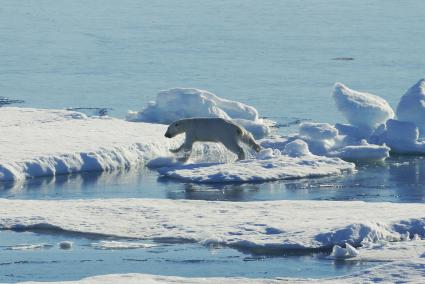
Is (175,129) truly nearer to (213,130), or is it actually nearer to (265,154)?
(213,130)

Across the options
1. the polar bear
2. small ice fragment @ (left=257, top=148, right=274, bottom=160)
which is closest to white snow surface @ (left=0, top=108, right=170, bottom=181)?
the polar bear

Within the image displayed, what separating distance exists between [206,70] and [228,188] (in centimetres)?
1207

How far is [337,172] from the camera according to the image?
17797 millimetres

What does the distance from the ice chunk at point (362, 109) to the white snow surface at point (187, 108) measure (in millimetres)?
1492

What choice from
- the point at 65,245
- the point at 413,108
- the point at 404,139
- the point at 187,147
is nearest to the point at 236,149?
the point at 187,147

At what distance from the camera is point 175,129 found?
18.9 m

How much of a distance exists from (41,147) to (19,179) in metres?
1.21

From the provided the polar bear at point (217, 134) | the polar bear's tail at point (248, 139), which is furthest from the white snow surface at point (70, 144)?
the polar bear's tail at point (248, 139)

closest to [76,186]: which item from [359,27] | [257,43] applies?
[257,43]

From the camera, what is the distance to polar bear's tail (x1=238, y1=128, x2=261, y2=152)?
726 inches

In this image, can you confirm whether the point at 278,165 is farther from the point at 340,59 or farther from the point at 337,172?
the point at 340,59

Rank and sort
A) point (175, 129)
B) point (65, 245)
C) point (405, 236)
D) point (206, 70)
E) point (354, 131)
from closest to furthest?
point (65, 245), point (405, 236), point (175, 129), point (354, 131), point (206, 70)

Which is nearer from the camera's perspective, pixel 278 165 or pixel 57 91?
pixel 278 165

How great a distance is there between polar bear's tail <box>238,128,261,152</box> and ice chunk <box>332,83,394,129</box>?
7.84 ft
